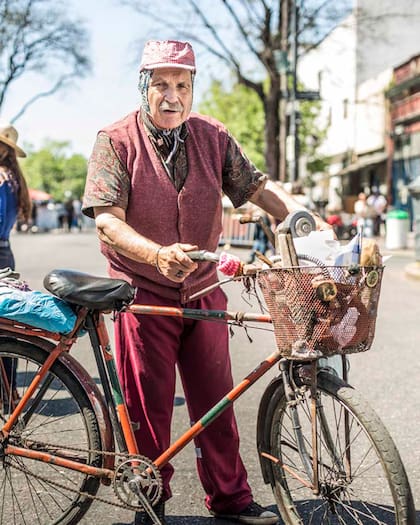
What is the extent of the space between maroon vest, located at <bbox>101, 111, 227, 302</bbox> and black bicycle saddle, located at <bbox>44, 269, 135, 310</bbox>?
0.25 meters

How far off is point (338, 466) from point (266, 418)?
35 centimetres

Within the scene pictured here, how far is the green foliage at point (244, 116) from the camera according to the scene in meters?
52.1

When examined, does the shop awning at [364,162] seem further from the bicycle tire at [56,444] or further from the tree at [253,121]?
the bicycle tire at [56,444]

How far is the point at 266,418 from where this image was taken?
3.34 metres

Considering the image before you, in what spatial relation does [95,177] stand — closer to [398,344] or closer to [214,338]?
[214,338]

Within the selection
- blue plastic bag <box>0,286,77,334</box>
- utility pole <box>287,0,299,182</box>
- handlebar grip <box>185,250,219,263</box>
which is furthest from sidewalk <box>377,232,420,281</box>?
handlebar grip <box>185,250,219,263</box>

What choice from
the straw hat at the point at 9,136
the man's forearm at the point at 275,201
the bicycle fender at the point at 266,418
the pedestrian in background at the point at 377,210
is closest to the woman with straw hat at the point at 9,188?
the straw hat at the point at 9,136

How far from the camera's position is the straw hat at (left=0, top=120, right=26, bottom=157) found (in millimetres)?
5602

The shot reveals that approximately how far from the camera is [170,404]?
3.57 m

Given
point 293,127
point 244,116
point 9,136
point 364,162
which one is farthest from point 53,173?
point 9,136

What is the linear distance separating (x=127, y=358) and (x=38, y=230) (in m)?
42.7

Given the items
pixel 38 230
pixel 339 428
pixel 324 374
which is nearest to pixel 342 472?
pixel 339 428

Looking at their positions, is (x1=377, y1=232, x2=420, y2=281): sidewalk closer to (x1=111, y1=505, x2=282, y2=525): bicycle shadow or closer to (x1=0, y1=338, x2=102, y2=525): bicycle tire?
(x1=111, y1=505, x2=282, y2=525): bicycle shadow

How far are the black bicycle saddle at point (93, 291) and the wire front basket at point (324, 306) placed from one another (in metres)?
0.60
